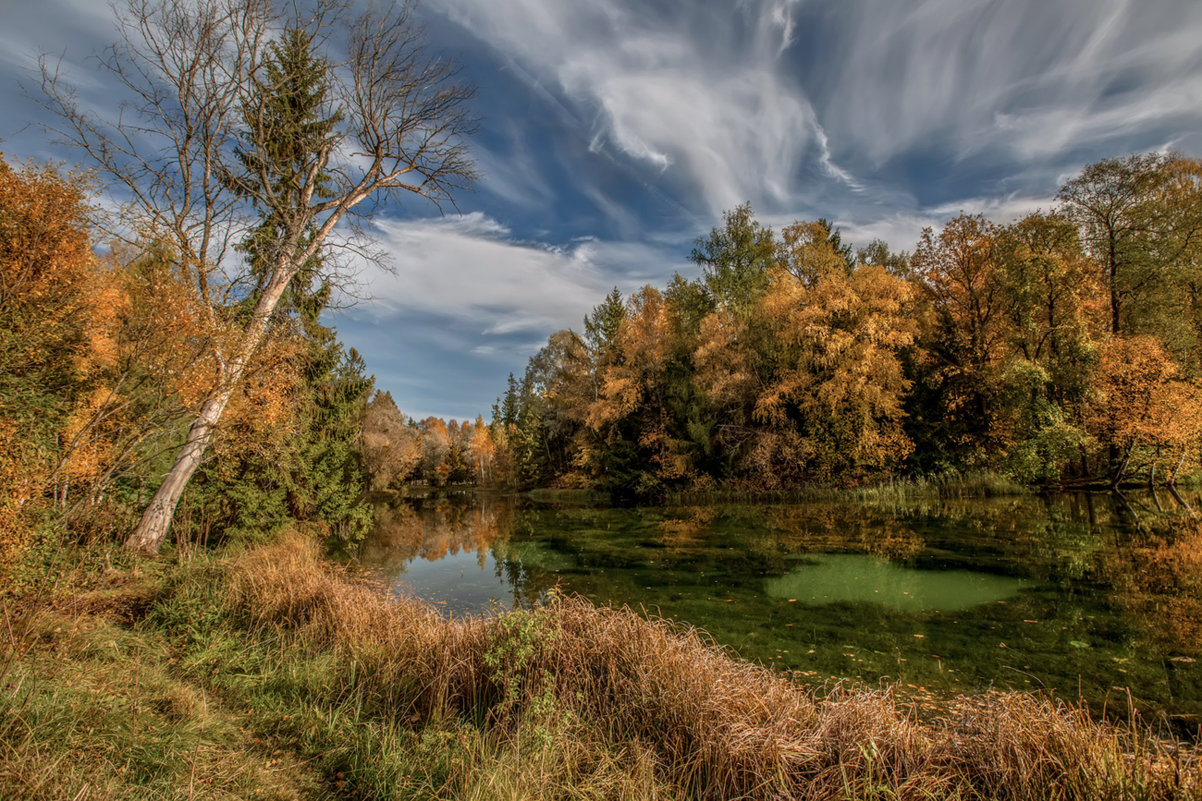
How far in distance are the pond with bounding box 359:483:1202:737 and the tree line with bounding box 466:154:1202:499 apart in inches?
132

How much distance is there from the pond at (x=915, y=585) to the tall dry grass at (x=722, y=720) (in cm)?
62

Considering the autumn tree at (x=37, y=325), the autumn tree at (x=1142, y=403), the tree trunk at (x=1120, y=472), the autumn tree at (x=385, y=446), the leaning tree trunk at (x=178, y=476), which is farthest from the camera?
the autumn tree at (x=385, y=446)

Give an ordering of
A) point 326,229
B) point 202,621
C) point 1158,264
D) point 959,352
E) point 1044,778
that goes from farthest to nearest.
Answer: point 959,352
point 1158,264
point 326,229
point 202,621
point 1044,778

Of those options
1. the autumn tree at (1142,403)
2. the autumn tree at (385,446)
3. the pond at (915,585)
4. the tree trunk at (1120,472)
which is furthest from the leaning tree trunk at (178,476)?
the tree trunk at (1120,472)

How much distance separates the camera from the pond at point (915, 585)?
551cm

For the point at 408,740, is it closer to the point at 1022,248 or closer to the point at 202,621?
the point at 202,621

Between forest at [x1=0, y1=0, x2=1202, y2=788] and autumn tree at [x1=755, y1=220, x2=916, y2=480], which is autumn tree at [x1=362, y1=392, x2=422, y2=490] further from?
autumn tree at [x1=755, y1=220, x2=916, y2=480]

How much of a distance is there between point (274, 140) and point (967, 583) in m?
17.3

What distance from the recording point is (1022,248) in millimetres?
19984

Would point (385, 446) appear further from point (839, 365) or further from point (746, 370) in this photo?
point (839, 365)

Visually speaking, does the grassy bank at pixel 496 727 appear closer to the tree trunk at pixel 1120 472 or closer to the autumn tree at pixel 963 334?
the tree trunk at pixel 1120 472

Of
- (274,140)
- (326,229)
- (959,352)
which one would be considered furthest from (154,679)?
(959,352)

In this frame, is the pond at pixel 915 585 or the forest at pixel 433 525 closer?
the forest at pixel 433 525

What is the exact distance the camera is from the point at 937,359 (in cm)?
2416
